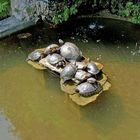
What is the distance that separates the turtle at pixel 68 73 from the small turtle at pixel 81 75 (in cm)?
8

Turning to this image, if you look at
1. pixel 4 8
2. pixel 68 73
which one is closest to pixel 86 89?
→ pixel 68 73

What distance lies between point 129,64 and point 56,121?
98.5 inches

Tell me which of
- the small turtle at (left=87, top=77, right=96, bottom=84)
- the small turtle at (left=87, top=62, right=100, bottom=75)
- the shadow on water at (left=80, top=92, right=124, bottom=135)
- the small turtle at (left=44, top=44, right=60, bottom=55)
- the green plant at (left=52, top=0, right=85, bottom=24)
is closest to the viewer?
the shadow on water at (left=80, top=92, right=124, bottom=135)

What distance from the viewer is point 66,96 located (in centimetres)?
793

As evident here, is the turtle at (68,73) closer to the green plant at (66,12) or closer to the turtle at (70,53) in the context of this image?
the turtle at (70,53)

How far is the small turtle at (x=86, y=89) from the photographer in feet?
25.5

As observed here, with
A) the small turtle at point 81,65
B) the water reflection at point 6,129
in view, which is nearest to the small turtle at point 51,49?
the small turtle at point 81,65

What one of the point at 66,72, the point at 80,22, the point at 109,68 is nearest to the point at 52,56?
the point at 66,72

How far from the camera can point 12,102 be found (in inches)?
311

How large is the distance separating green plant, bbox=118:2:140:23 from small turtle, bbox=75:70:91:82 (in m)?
3.15

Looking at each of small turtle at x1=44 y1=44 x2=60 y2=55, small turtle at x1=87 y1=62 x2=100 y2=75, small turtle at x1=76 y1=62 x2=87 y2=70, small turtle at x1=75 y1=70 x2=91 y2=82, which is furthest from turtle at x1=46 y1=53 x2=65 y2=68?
small turtle at x1=87 y1=62 x2=100 y2=75

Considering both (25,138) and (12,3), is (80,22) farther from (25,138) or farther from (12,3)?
(25,138)

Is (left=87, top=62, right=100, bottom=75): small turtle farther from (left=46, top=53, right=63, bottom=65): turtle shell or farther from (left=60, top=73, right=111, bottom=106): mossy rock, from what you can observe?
(left=46, top=53, right=63, bottom=65): turtle shell

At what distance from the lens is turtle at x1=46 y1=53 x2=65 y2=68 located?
849cm
